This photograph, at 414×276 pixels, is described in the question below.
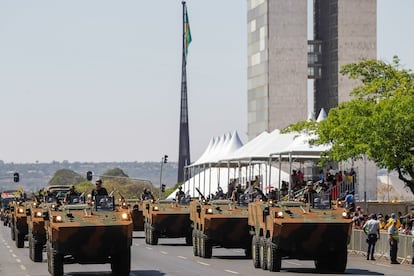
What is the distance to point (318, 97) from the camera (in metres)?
140

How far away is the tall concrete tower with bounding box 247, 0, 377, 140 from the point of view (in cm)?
13262

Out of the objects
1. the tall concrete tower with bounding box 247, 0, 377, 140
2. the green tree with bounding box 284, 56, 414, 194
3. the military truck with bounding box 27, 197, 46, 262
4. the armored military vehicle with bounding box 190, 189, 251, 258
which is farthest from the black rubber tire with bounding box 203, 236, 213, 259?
the tall concrete tower with bounding box 247, 0, 377, 140

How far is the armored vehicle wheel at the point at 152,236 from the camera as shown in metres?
49.0

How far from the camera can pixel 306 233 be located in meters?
31.5

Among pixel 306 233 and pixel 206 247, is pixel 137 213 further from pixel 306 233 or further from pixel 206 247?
pixel 306 233

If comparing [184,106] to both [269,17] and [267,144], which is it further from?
[267,144]

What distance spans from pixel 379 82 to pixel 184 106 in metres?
95.8

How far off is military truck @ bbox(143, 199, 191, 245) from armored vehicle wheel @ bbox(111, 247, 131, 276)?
17.6 m

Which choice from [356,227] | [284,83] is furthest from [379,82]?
[284,83]

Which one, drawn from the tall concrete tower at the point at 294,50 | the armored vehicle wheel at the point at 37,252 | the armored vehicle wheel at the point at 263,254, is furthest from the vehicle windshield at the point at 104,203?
the tall concrete tower at the point at 294,50

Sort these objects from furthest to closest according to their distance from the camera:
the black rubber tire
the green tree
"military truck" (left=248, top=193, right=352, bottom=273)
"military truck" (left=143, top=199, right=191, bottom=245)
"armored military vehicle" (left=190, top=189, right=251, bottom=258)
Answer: the green tree
"military truck" (left=143, top=199, right=191, bottom=245)
the black rubber tire
"armored military vehicle" (left=190, top=189, right=251, bottom=258)
"military truck" (left=248, top=193, right=352, bottom=273)

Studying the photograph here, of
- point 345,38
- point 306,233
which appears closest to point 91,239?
point 306,233

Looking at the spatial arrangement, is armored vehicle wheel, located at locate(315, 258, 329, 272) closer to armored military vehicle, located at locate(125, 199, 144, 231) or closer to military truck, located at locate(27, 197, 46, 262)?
military truck, located at locate(27, 197, 46, 262)

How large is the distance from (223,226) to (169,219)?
9.69 m
